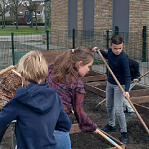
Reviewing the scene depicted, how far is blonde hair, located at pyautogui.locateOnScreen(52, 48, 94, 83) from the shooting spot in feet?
9.32

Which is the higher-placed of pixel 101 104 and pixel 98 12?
pixel 98 12

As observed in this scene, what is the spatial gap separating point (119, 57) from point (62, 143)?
242 cm

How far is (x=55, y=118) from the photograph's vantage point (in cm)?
221

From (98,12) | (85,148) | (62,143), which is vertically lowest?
(85,148)

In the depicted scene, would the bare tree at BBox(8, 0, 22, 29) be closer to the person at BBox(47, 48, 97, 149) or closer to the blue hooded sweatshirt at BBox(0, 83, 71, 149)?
the person at BBox(47, 48, 97, 149)

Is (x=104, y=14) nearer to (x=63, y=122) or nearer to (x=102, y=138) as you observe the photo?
(x=102, y=138)

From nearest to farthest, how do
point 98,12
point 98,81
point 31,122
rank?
point 31,122
point 98,81
point 98,12

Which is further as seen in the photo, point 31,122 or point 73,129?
point 73,129

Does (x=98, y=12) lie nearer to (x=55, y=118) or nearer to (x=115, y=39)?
(x=115, y=39)

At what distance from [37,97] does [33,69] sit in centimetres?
20

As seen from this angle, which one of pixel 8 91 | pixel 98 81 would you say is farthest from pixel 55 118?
pixel 98 81

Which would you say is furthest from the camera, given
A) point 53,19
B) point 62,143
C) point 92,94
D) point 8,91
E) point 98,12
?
point 53,19

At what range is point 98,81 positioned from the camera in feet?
29.9

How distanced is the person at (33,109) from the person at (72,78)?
2.21 ft
